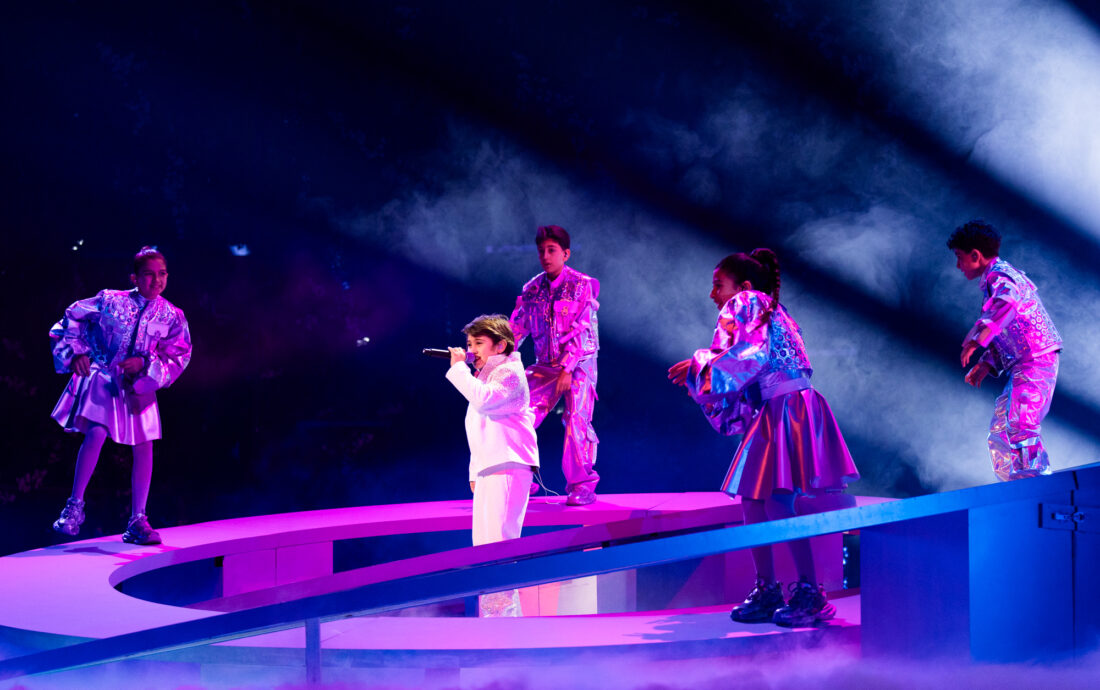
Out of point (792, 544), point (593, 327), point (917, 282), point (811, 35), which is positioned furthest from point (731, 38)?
point (792, 544)

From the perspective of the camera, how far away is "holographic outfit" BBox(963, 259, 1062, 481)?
423cm

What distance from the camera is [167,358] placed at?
14.9ft

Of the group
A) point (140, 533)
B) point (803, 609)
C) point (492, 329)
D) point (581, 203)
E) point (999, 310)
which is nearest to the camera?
point (803, 609)

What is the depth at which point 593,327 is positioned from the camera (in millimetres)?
5402

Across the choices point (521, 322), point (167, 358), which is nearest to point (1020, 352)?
point (521, 322)

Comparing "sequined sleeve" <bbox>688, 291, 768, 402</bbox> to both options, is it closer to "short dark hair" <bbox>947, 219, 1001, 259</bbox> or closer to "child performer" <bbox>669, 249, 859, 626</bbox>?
"child performer" <bbox>669, 249, 859, 626</bbox>

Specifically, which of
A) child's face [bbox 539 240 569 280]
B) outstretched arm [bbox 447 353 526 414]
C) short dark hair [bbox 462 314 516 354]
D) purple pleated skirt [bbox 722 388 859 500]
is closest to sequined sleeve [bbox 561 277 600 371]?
child's face [bbox 539 240 569 280]

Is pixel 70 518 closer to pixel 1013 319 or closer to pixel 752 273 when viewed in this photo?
pixel 752 273

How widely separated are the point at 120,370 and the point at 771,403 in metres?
3.11

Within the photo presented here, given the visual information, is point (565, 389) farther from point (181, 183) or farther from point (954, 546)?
point (954, 546)

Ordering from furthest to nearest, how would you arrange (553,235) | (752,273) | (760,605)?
(553,235), (752,273), (760,605)

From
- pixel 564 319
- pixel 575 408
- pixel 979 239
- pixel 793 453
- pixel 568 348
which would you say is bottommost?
pixel 793 453

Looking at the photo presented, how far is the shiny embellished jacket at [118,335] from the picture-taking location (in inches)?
174

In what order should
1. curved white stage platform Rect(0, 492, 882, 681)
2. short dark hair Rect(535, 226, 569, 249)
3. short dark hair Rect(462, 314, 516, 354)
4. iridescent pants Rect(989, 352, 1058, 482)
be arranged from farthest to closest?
short dark hair Rect(535, 226, 569, 249)
iridescent pants Rect(989, 352, 1058, 482)
short dark hair Rect(462, 314, 516, 354)
curved white stage platform Rect(0, 492, 882, 681)
